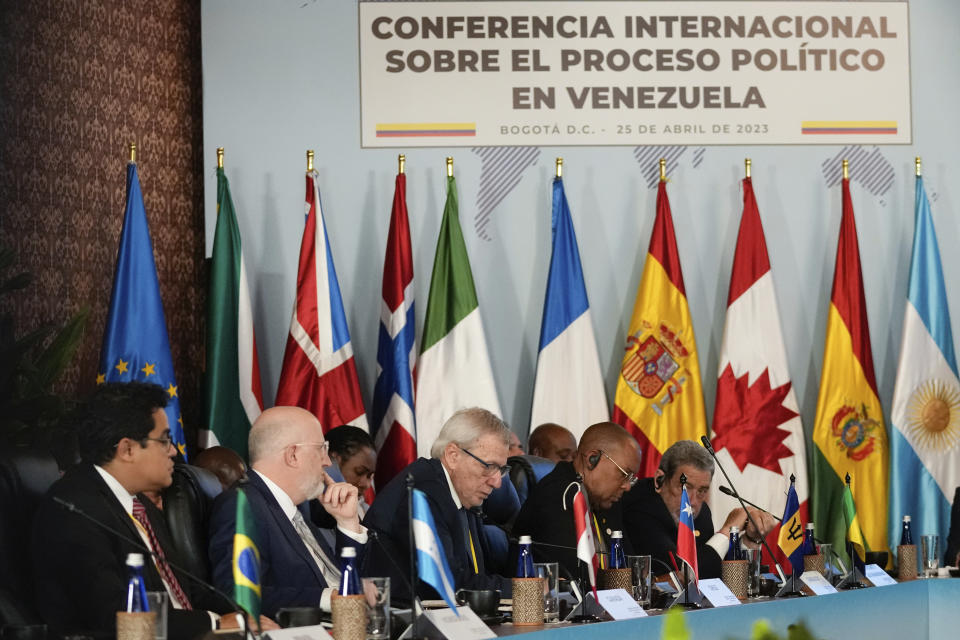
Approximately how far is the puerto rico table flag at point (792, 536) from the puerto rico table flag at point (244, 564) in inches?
92.0

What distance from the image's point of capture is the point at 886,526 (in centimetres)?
717

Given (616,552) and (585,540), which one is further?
(616,552)

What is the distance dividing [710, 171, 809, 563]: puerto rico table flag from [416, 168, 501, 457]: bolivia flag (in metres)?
1.27

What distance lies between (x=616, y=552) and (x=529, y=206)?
3.44 metres

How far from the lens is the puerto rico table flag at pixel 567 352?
6.94 m

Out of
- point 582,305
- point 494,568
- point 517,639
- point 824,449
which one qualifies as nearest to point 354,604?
point 517,639

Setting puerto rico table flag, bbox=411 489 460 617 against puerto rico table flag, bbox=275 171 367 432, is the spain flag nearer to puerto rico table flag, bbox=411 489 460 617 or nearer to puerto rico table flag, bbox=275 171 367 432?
puerto rico table flag, bbox=275 171 367 432

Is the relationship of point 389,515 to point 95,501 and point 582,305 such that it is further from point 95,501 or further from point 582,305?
point 582,305

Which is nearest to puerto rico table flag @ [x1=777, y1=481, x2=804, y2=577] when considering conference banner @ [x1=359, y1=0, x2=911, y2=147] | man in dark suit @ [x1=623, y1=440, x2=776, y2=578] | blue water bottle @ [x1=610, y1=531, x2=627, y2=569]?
man in dark suit @ [x1=623, y1=440, x2=776, y2=578]

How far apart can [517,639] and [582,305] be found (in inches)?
154

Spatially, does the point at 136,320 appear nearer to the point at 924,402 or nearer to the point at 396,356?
the point at 396,356

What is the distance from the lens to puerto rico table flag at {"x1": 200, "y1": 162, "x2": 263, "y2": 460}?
21.4 feet

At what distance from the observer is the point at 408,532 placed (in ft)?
12.6

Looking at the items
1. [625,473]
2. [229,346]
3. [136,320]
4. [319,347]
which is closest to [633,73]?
[319,347]
